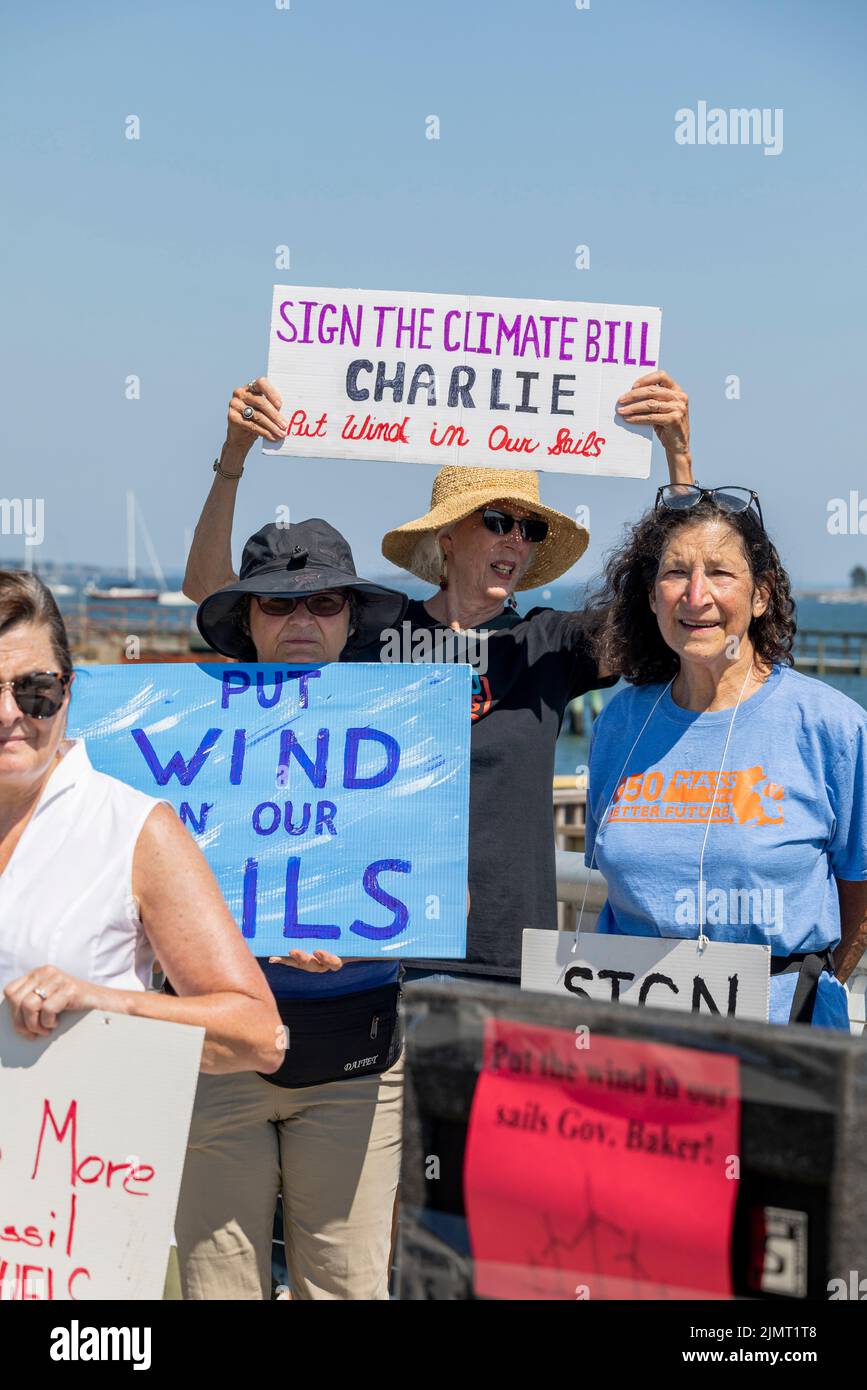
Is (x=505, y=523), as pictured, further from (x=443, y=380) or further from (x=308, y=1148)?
(x=308, y=1148)

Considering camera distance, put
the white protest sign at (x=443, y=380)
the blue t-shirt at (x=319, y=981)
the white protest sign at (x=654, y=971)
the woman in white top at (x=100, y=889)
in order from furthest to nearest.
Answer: the white protest sign at (x=443, y=380) < the blue t-shirt at (x=319, y=981) < the white protest sign at (x=654, y=971) < the woman in white top at (x=100, y=889)

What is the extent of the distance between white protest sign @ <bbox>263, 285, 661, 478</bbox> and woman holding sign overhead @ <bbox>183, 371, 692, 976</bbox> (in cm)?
10

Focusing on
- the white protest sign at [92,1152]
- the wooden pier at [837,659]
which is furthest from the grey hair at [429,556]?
the wooden pier at [837,659]

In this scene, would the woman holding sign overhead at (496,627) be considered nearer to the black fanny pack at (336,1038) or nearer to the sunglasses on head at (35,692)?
the black fanny pack at (336,1038)

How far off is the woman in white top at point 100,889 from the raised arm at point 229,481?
1.26 meters

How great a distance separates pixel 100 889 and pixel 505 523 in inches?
72.6

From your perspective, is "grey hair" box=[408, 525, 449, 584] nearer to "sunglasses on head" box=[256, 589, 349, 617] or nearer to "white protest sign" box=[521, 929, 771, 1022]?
"sunglasses on head" box=[256, 589, 349, 617]

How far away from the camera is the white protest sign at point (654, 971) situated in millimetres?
2975

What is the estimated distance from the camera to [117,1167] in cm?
226

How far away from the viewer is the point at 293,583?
3.49 meters

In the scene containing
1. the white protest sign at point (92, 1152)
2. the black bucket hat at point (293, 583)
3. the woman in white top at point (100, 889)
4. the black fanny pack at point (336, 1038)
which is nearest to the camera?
the white protest sign at point (92, 1152)

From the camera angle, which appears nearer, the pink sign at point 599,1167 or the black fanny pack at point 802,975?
the pink sign at point 599,1167

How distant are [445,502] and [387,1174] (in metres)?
1.95

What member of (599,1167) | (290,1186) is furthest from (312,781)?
(599,1167)
